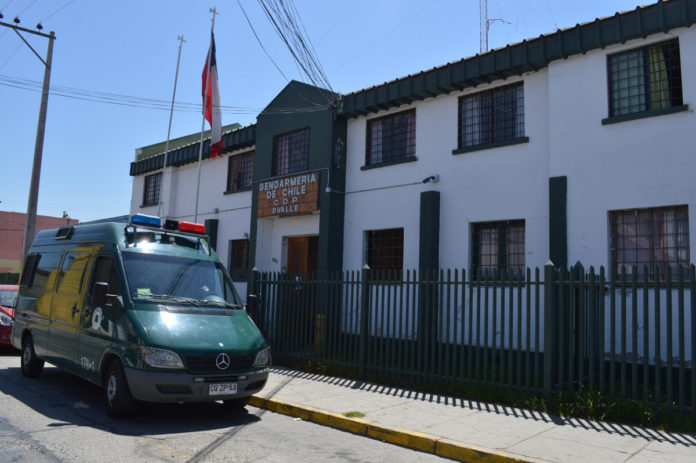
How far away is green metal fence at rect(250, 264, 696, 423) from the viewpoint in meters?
6.78

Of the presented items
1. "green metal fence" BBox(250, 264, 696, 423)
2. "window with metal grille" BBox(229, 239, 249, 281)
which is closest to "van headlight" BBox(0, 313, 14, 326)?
"green metal fence" BBox(250, 264, 696, 423)

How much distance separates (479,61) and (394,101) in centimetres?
231

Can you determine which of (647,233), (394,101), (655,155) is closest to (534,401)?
(647,233)

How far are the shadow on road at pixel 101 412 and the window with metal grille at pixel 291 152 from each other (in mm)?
8158

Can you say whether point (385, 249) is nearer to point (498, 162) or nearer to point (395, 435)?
point (498, 162)

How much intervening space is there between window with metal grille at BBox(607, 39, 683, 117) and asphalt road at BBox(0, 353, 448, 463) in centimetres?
725

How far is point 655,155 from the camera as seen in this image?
9.09 meters

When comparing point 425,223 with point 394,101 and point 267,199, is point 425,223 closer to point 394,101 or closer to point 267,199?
point 394,101

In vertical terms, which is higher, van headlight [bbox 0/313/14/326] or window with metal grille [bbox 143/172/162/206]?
window with metal grille [bbox 143/172/162/206]

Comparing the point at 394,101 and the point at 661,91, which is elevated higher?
the point at 394,101

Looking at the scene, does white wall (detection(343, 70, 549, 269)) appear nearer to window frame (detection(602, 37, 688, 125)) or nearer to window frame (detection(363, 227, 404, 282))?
window frame (detection(363, 227, 404, 282))

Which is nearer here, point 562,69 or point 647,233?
point 647,233

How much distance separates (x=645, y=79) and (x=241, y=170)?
12.1 metres

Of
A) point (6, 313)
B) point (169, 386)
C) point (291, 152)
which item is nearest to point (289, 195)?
point (291, 152)
